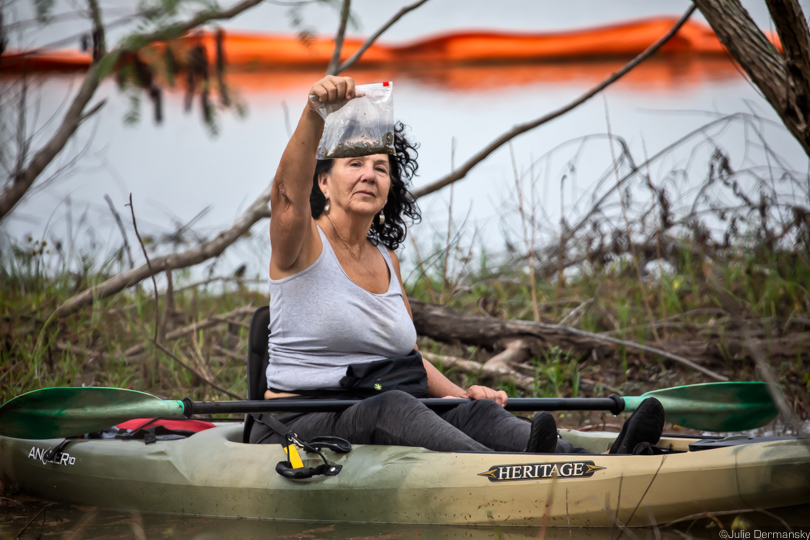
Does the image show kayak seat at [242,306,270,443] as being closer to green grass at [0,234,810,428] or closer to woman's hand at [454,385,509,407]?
woman's hand at [454,385,509,407]

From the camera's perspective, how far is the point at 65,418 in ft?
Answer: 7.89

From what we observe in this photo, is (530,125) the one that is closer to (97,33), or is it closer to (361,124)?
(361,124)

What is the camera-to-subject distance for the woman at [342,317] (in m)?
2.08

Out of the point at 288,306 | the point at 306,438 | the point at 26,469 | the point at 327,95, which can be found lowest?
the point at 26,469

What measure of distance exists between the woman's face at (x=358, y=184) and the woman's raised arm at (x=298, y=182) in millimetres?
231

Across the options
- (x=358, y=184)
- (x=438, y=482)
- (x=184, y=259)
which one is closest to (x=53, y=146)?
(x=184, y=259)

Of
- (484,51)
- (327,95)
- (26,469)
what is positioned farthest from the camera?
(484,51)

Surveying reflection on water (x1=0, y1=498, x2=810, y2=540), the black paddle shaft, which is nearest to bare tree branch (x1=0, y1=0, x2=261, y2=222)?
reflection on water (x1=0, y1=498, x2=810, y2=540)

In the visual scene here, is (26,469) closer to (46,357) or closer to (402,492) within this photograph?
(46,357)

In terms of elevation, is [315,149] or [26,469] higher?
[315,149]

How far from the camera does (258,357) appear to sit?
95.7 inches

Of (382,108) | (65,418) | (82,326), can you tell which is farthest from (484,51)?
(65,418)

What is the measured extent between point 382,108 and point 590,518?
1.25 metres

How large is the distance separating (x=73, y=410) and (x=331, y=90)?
54.6 inches
